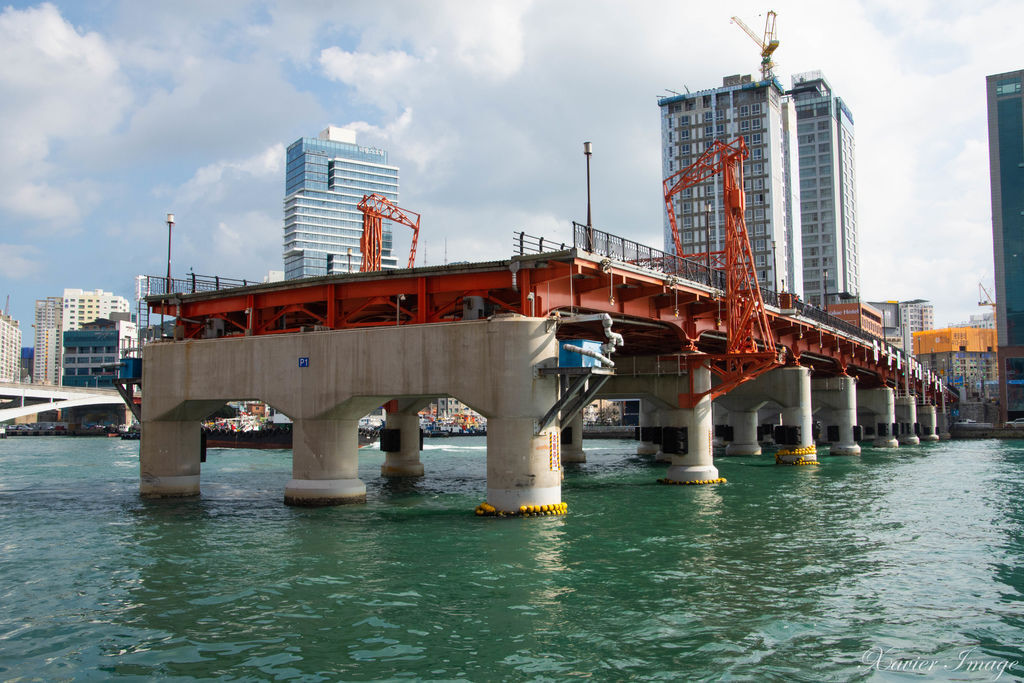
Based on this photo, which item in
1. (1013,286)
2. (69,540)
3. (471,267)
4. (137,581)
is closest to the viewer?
(137,581)

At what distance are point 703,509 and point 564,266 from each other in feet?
43.5

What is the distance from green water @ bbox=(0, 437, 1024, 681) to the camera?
1506cm

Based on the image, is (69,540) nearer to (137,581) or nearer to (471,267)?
(137,581)

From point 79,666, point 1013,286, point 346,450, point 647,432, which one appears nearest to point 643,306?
point 346,450

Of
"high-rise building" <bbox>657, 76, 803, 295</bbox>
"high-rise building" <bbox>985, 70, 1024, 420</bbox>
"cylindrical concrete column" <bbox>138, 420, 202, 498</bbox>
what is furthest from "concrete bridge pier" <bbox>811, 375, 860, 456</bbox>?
"high-rise building" <bbox>985, 70, 1024, 420</bbox>

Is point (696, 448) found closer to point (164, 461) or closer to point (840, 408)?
point (164, 461)

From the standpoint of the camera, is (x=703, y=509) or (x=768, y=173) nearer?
(x=703, y=509)

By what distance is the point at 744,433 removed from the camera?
86.2 m

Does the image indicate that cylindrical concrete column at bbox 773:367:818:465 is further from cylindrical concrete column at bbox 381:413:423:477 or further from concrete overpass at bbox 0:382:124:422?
concrete overpass at bbox 0:382:124:422

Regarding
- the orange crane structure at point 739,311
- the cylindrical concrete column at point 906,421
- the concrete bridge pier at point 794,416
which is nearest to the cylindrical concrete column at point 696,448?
the orange crane structure at point 739,311

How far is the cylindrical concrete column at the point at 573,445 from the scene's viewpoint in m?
76.3

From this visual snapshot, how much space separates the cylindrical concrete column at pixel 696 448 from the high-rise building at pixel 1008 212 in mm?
159921

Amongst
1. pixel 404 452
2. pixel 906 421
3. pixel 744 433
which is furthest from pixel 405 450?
pixel 906 421

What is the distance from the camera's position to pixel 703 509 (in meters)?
37.1
